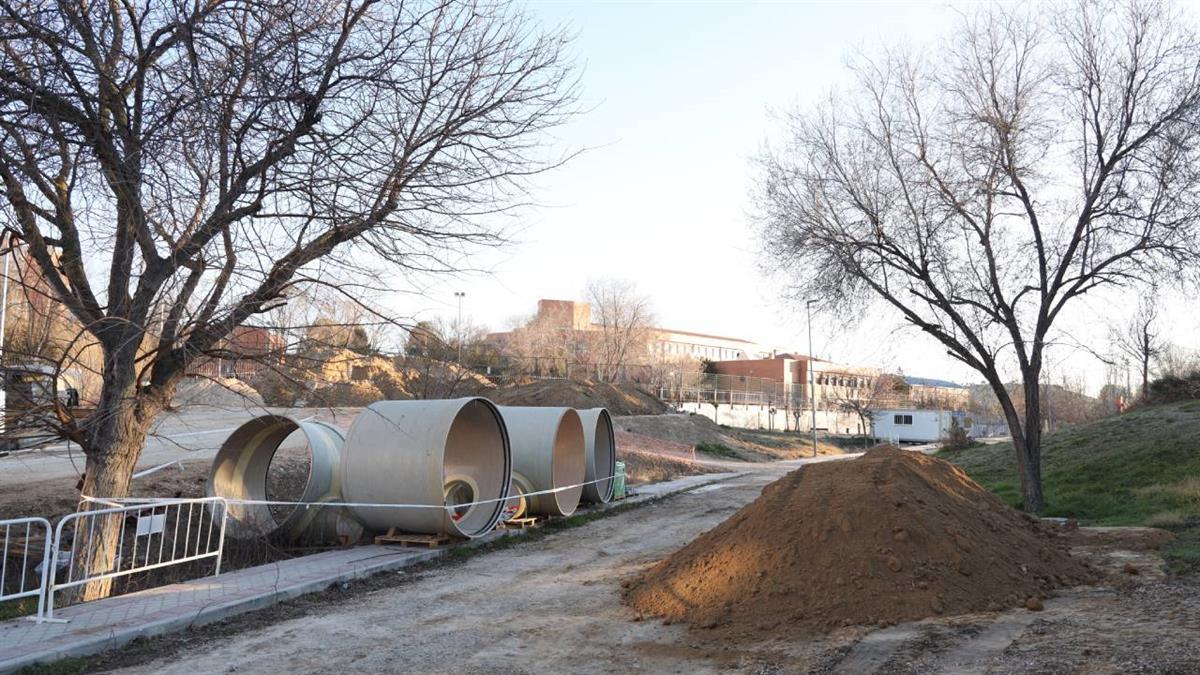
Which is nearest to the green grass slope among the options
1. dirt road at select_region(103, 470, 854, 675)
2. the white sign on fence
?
dirt road at select_region(103, 470, 854, 675)

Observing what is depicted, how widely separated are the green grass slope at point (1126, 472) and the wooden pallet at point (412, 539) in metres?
9.84

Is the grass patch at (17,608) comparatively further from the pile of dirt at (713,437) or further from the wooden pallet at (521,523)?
the pile of dirt at (713,437)

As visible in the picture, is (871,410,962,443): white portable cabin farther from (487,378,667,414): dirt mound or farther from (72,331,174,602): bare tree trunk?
(72,331,174,602): bare tree trunk

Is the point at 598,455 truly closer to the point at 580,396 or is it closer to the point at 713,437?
the point at 580,396

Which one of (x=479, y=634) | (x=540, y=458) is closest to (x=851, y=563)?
(x=479, y=634)

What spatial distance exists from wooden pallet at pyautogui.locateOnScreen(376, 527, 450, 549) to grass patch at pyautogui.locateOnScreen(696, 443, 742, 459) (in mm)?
35261

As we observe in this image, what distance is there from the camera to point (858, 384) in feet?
259

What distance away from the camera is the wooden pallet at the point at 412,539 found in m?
13.5

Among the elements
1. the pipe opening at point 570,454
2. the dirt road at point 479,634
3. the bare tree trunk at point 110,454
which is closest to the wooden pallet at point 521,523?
the pipe opening at point 570,454

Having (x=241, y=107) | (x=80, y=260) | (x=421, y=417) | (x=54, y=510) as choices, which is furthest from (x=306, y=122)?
(x=54, y=510)

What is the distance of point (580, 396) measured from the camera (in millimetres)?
54094

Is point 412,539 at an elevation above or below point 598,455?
below

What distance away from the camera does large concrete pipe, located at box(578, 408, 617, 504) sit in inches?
781

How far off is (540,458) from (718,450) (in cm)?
3241
